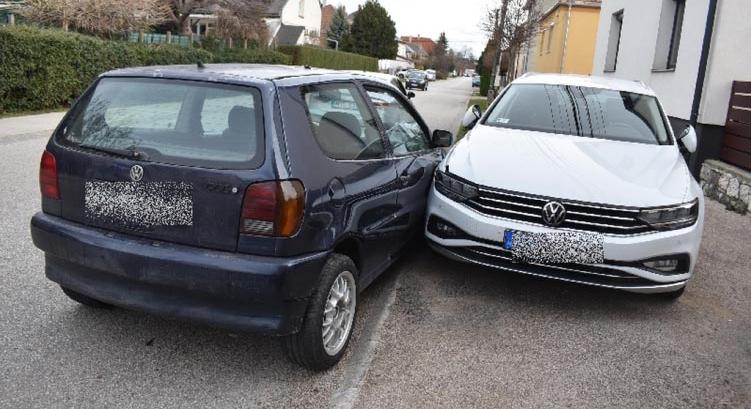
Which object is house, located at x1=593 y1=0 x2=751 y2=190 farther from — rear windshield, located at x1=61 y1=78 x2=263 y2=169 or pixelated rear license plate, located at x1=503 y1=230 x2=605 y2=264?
rear windshield, located at x1=61 y1=78 x2=263 y2=169

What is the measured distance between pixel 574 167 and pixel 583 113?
1.39 meters

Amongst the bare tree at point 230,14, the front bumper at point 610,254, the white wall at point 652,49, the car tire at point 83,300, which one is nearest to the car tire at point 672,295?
the front bumper at point 610,254

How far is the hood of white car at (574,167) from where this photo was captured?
4.11m

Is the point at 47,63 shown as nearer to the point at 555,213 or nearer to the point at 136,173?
the point at 136,173

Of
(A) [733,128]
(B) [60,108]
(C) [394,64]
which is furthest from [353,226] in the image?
(C) [394,64]

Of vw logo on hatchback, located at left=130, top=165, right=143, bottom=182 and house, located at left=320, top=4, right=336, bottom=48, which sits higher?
house, located at left=320, top=4, right=336, bottom=48

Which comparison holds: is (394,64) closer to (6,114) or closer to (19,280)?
(6,114)

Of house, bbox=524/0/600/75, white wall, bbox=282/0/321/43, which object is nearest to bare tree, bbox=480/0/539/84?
house, bbox=524/0/600/75

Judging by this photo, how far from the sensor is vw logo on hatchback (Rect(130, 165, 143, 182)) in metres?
3.00

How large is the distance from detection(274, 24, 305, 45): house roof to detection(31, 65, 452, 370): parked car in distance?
1909 inches

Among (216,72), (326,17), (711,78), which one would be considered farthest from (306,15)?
(216,72)

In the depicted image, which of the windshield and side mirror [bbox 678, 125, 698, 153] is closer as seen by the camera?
the windshield

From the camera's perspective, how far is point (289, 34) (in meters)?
51.0

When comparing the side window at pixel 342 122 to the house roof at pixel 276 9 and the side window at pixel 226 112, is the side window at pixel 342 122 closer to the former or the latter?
the side window at pixel 226 112
